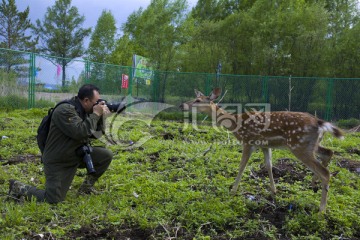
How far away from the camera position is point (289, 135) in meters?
4.91

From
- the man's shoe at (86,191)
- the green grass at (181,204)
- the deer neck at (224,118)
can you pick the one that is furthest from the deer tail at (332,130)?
the man's shoe at (86,191)

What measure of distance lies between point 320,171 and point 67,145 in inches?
123

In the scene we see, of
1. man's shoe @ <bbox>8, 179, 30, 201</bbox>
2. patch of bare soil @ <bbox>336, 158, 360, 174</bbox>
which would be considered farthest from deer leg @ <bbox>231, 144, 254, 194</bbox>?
man's shoe @ <bbox>8, 179, 30, 201</bbox>

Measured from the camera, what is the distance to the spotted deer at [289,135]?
468 centimetres

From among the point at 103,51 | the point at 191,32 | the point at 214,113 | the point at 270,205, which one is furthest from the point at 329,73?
the point at 103,51

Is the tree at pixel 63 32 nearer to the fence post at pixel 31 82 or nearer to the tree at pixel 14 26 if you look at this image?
the tree at pixel 14 26

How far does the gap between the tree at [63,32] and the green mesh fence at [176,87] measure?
29.2 m

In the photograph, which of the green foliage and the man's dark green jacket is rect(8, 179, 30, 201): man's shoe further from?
the green foliage

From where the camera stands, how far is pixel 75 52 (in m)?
43.6

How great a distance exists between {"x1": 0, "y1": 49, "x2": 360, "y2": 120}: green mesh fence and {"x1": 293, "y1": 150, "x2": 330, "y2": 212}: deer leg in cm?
939

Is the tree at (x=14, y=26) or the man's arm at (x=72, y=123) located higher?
the tree at (x=14, y=26)

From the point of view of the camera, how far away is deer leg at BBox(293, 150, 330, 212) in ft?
14.7

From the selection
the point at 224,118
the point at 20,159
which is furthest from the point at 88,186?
the point at 224,118

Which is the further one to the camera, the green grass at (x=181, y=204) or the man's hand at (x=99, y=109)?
the man's hand at (x=99, y=109)
